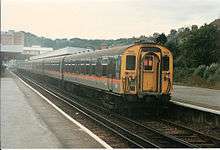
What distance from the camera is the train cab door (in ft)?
60.0

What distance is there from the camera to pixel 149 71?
18.4 m

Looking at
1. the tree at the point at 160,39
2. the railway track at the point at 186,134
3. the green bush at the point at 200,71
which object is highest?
the tree at the point at 160,39

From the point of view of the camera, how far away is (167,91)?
18547mm

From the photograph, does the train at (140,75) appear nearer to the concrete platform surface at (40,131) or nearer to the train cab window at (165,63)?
the train cab window at (165,63)

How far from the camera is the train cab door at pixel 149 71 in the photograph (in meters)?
18.3

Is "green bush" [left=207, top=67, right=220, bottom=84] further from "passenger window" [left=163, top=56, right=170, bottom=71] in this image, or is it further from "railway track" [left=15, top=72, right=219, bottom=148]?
"railway track" [left=15, top=72, right=219, bottom=148]

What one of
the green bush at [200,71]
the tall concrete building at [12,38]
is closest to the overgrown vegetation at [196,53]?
the green bush at [200,71]

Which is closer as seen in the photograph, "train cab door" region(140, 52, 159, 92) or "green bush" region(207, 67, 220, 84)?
"train cab door" region(140, 52, 159, 92)

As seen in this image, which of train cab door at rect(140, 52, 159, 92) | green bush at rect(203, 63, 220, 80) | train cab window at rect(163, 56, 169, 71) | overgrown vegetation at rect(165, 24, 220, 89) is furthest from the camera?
overgrown vegetation at rect(165, 24, 220, 89)

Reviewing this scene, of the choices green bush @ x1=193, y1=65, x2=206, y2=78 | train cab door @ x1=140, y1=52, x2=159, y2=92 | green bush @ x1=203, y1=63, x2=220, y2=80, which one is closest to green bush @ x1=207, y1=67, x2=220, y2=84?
green bush @ x1=203, y1=63, x2=220, y2=80

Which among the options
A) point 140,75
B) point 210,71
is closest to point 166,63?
A: point 140,75

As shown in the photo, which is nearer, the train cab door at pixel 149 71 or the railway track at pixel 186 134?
the railway track at pixel 186 134

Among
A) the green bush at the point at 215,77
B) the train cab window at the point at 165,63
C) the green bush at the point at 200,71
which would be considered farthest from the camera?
the green bush at the point at 200,71

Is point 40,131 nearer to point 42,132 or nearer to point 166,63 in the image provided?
point 42,132
